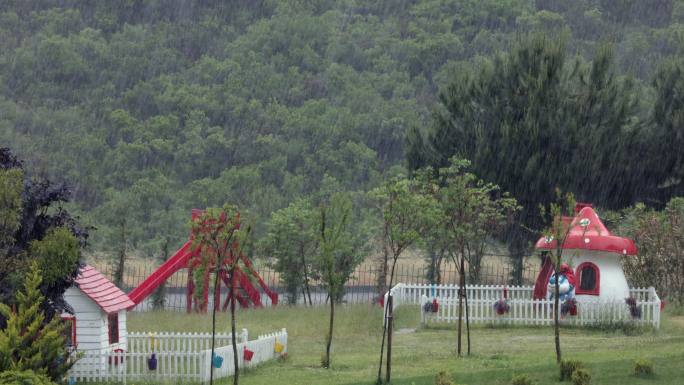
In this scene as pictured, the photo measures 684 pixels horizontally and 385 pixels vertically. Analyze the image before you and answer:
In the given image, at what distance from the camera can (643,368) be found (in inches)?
774

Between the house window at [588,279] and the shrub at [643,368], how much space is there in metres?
10.6

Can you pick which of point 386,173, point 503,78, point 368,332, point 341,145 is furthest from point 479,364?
point 341,145

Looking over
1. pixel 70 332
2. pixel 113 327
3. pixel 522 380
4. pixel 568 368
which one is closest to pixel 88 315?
pixel 70 332

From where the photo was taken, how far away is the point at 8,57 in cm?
8662

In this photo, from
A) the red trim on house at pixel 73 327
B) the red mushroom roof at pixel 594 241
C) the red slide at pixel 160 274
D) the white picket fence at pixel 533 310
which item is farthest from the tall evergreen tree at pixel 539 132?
the red trim on house at pixel 73 327

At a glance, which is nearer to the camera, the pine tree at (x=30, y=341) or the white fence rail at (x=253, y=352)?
the pine tree at (x=30, y=341)

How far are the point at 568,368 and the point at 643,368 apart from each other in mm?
1349

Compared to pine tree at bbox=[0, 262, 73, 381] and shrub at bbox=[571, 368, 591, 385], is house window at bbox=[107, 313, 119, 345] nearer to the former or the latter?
pine tree at bbox=[0, 262, 73, 381]

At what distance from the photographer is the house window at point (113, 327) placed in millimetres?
23234

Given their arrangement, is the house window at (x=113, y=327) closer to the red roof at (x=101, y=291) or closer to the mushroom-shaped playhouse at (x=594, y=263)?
the red roof at (x=101, y=291)

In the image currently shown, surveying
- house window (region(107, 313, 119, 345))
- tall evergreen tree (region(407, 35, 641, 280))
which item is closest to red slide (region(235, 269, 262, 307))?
tall evergreen tree (region(407, 35, 641, 280))

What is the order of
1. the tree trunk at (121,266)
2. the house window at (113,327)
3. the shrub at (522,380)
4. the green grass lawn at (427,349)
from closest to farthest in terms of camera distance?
the shrub at (522,380), the green grass lawn at (427,349), the house window at (113,327), the tree trunk at (121,266)

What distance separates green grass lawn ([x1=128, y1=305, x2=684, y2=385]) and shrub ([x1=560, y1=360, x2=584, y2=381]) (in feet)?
0.64

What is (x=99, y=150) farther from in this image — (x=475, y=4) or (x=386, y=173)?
(x=475, y=4)
